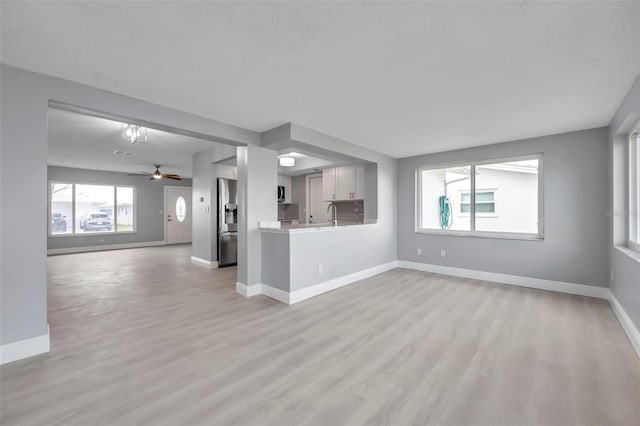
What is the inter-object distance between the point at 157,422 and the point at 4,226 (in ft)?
6.57

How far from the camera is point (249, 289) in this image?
391 cm

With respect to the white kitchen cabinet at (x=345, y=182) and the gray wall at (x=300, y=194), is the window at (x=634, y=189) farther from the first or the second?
the gray wall at (x=300, y=194)

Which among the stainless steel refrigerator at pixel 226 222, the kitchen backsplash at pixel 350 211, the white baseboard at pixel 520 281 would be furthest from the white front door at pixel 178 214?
the white baseboard at pixel 520 281

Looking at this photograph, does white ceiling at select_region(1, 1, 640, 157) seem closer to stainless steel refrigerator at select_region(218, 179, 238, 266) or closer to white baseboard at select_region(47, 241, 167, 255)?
stainless steel refrigerator at select_region(218, 179, 238, 266)

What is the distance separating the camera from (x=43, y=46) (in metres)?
1.91

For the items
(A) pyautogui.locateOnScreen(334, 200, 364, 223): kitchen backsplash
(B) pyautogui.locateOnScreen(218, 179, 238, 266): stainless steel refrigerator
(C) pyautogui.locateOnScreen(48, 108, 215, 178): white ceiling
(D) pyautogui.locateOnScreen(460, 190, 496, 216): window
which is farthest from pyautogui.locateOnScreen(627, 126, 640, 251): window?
(B) pyautogui.locateOnScreen(218, 179, 238, 266): stainless steel refrigerator

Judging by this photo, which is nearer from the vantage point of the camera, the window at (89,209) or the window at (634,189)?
the window at (634,189)

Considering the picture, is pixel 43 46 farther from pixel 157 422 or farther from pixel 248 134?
pixel 157 422

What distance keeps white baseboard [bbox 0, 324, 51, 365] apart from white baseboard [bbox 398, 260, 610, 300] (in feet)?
17.7

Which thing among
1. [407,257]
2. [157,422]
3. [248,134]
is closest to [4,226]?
[157,422]

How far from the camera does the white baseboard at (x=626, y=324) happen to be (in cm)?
239

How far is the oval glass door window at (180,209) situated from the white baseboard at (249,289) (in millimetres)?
7581

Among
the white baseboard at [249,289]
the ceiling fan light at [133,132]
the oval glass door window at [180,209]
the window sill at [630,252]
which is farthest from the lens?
the oval glass door window at [180,209]

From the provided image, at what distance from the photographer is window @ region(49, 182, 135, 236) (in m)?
8.00
